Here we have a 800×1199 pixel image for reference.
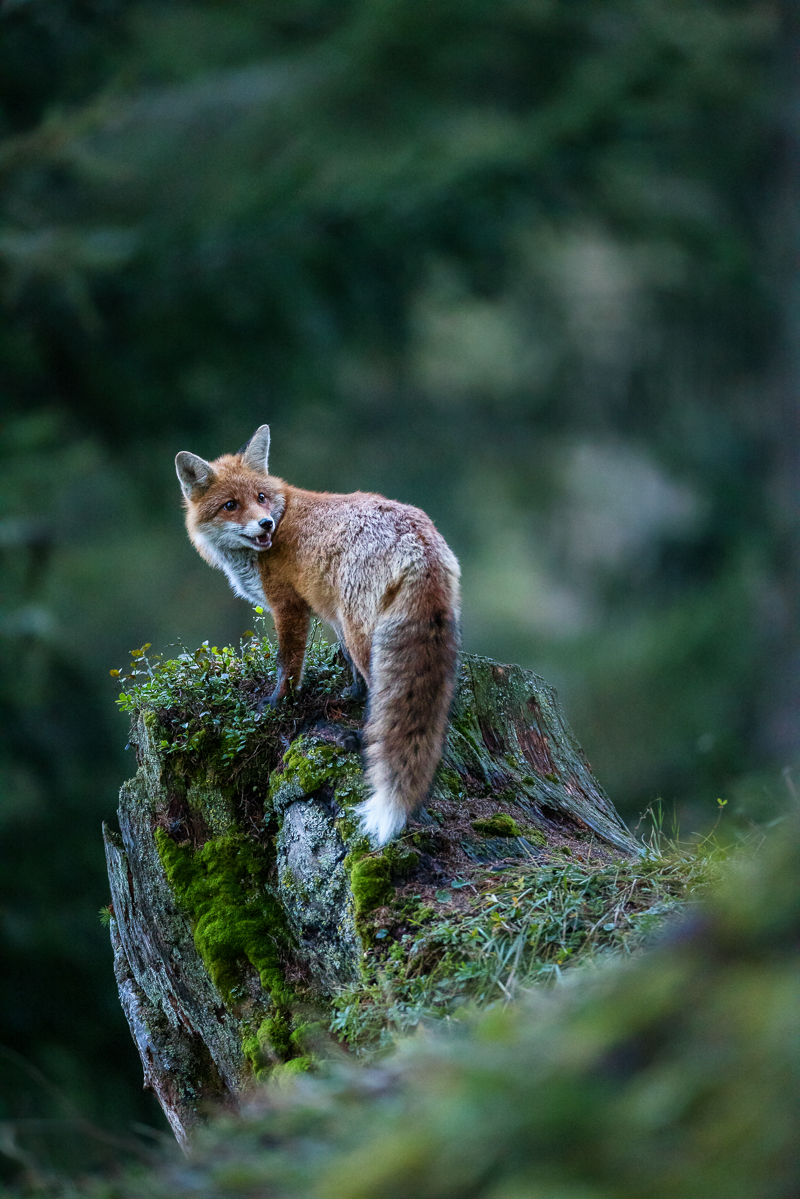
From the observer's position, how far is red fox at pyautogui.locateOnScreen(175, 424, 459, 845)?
13.2 ft

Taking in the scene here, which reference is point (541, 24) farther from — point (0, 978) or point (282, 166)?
point (0, 978)

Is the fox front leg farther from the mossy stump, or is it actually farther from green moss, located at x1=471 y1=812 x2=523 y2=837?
green moss, located at x1=471 y1=812 x2=523 y2=837

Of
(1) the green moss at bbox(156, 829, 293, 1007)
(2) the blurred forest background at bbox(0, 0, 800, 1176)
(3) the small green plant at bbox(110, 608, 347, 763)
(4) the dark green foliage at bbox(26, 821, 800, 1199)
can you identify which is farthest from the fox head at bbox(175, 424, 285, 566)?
(4) the dark green foliage at bbox(26, 821, 800, 1199)

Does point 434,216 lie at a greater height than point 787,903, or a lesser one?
greater

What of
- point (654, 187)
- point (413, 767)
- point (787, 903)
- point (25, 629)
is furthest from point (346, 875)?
point (654, 187)

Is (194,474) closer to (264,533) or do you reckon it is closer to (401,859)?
(264,533)

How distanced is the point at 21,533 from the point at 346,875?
7984 millimetres

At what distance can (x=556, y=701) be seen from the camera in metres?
5.51

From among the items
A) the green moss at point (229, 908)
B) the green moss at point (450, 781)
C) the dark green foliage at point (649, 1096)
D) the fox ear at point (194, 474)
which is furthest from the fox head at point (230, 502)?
the dark green foliage at point (649, 1096)

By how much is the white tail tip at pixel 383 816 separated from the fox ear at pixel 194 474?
2.69 meters

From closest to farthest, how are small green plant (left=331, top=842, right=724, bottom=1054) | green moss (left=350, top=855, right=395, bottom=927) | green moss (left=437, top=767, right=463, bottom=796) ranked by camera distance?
small green plant (left=331, top=842, right=724, bottom=1054) → green moss (left=350, top=855, right=395, bottom=927) → green moss (left=437, top=767, right=463, bottom=796)

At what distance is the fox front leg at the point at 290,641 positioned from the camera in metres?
5.08

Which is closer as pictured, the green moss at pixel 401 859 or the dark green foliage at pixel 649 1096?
the dark green foliage at pixel 649 1096

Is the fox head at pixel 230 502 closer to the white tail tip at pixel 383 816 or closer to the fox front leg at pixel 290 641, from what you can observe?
the fox front leg at pixel 290 641
